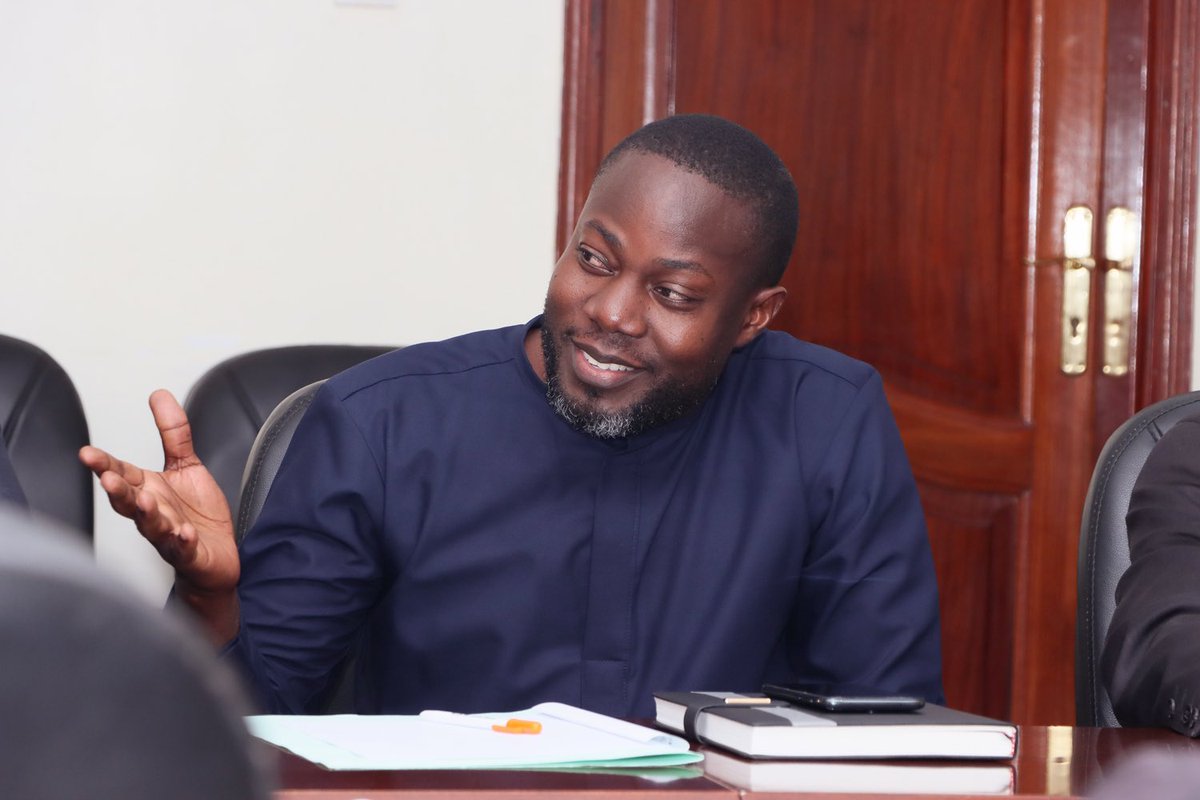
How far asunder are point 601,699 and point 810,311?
1465mm

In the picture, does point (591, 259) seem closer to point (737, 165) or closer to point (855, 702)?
point (737, 165)

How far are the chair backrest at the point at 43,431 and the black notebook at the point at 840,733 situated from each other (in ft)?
3.59

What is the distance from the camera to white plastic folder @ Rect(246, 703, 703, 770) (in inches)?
35.4

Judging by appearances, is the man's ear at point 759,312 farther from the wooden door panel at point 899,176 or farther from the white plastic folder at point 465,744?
the wooden door panel at point 899,176

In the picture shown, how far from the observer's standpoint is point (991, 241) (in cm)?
290

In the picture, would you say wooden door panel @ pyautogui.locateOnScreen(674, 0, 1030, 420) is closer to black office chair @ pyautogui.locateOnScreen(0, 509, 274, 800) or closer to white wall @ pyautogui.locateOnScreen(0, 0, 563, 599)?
white wall @ pyautogui.locateOnScreen(0, 0, 563, 599)

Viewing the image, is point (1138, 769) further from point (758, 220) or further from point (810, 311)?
point (810, 311)

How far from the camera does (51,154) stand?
2.45 m

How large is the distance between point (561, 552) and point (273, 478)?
33 centimetres

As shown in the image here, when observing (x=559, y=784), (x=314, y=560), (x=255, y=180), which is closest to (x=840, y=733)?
(x=559, y=784)

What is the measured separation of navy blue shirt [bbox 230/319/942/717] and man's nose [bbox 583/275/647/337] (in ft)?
0.48

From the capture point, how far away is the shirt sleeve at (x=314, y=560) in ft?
4.82

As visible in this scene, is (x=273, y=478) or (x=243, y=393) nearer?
(x=273, y=478)

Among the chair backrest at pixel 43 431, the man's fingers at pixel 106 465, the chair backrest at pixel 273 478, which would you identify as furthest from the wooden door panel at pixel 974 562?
the man's fingers at pixel 106 465
